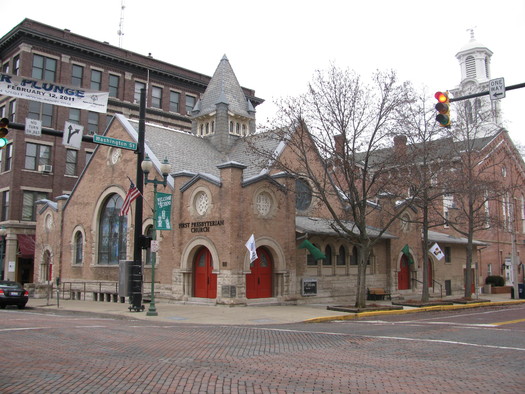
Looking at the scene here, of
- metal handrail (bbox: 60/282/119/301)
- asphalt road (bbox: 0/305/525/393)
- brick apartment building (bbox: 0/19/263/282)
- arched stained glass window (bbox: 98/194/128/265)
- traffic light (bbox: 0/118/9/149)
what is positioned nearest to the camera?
asphalt road (bbox: 0/305/525/393)

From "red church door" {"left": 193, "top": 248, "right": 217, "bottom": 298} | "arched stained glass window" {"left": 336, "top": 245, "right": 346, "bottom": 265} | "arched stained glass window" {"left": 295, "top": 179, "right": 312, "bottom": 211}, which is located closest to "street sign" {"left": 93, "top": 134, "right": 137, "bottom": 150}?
"red church door" {"left": 193, "top": 248, "right": 217, "bottom": 298}

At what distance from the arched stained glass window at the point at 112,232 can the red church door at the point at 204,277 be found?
669 centimetres

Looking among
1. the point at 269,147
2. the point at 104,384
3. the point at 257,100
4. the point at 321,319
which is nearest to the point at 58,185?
the point at 269,147

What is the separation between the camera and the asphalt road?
7480 mm

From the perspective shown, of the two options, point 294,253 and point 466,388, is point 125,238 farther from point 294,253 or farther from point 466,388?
point 466,388

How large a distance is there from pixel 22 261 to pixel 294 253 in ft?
100

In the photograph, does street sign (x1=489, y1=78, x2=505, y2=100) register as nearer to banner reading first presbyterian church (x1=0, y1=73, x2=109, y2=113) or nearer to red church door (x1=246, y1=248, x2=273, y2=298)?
banner reading first presbyterian church (x1=0, y1=73, x2=109, y2=113)

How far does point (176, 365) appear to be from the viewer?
29.3 feet

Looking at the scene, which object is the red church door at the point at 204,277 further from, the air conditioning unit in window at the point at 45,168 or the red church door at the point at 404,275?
the air conditioning unit in window at the point at 45,168

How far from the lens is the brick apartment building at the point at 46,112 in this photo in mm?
42906

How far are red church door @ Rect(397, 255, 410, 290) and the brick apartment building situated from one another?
93.9 ft

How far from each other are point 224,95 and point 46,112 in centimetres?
1861

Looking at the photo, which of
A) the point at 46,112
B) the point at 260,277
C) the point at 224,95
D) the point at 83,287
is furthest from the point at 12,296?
the point at 46,112

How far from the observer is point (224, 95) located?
36312mm
